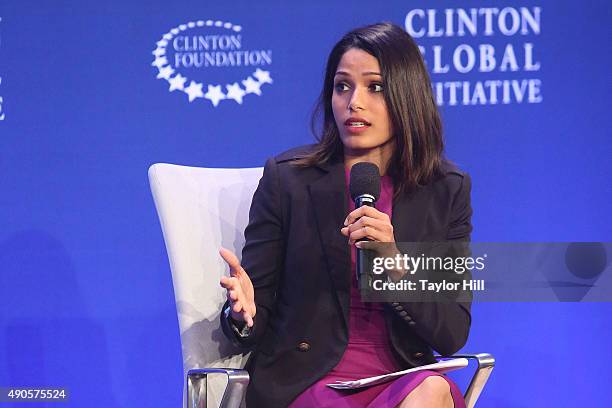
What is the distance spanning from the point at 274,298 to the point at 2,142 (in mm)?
1407

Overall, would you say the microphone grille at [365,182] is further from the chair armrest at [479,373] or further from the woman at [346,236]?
the chair armrest at [479,373]

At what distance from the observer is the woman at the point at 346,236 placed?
1898mm

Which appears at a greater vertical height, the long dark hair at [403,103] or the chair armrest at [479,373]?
the long dark hair at [403,103]

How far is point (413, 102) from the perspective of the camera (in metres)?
1.99

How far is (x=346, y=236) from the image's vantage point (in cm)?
192

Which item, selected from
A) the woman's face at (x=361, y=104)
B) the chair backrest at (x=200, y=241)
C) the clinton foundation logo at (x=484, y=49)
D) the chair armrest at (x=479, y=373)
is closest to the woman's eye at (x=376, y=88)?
the woman's face at (x=361, y=104)

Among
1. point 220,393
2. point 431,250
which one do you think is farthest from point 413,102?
point 220,393

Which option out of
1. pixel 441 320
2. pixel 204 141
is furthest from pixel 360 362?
pixel 204 141

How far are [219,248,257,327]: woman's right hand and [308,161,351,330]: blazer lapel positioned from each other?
19cm

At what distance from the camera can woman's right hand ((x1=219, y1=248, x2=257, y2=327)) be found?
176 centimetres

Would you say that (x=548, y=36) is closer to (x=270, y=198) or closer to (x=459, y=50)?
(x=459, y=50)

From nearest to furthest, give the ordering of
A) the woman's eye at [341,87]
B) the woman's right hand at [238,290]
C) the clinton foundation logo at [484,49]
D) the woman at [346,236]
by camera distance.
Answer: the woman's right hand at [238,290], the woman at [346,236], the woman's eye at [341,87], the clinton foundation logo at [484,49]

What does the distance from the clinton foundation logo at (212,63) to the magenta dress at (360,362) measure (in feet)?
3.35

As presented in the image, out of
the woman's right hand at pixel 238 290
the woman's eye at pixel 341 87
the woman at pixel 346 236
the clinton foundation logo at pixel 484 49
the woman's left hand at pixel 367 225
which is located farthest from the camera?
the clinton foundation logo at pixel 484 49
